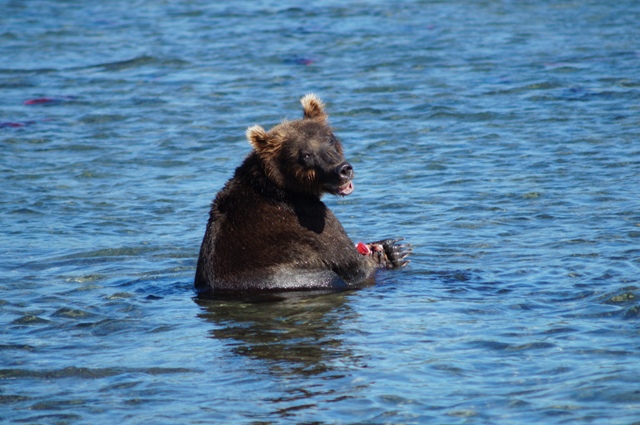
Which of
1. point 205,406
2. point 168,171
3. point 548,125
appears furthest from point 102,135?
point 205,406

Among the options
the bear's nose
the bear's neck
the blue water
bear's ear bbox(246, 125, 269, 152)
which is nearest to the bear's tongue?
the bear's nose

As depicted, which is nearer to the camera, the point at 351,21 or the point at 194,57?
the point at 194,57

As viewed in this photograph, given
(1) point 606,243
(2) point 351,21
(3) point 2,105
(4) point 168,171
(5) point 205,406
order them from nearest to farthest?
(5) point 205,406
(1) point 606,243
(4) point 168,171
(3) point 2,105
(2) point 351,21

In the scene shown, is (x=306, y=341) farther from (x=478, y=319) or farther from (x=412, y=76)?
(x=412, y=76)

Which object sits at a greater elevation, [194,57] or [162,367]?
[194,57]

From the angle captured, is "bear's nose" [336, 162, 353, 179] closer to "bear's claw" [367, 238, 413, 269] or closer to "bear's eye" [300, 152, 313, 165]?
"bear's eye" [300, 152, 313, 165]

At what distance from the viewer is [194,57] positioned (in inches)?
850

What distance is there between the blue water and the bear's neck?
1.02m

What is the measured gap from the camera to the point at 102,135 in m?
16.3

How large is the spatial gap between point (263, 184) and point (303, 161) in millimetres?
406

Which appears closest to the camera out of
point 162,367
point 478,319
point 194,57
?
point 162,367

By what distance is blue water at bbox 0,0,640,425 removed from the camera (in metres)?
6.56

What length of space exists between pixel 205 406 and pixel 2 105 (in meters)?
13.3

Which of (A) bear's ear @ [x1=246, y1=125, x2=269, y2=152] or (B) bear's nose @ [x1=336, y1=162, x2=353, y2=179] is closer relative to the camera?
(B) bear's nose @ [x1=336, y1=162, x2=353, y2=179]
